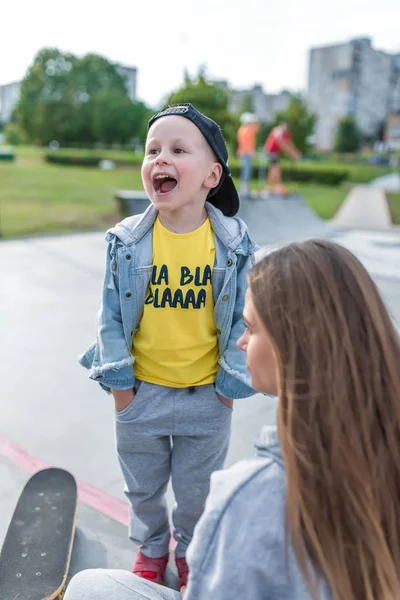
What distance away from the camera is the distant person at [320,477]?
944mm

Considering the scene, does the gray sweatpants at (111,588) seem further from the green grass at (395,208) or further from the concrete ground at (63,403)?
the green grass at (395,208)

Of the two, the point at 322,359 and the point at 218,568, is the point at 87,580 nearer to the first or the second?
the point at 218,568

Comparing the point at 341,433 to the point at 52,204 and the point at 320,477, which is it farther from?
the point at 52,204

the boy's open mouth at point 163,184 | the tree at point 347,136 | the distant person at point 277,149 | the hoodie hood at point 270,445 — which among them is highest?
the tree at point 347,136

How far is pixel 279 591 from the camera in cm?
97

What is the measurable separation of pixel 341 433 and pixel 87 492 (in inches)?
71.8

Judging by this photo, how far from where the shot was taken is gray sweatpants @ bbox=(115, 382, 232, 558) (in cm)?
183

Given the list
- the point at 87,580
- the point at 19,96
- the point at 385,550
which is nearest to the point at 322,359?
the point at 385,550

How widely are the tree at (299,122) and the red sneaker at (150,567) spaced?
4124 centimetres

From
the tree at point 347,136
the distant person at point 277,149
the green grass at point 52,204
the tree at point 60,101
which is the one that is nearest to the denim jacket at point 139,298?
the green grass at point 52,204

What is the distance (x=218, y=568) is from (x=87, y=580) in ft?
1.77

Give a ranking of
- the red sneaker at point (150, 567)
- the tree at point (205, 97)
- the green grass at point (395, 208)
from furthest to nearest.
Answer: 1. the tree at point (205, 97)
2. the green grass at point (395, 208)
3. the red sneaker at point (150, 567)

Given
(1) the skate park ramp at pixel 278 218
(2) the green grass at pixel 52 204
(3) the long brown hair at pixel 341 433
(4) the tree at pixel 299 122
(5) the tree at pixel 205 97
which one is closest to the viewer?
(3) the long brown hair at pixel 341 433

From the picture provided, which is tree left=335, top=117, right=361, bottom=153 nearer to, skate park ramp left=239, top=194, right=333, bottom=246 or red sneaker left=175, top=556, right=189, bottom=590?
skate park ramp left=239, top=194, right=333, bottom=246
